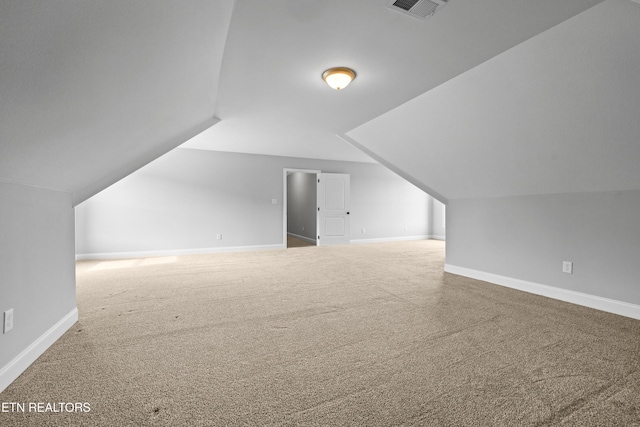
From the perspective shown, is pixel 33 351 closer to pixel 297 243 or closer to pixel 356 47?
pixel 356 47

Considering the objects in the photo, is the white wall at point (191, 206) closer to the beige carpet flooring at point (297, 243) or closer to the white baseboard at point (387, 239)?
the white baseboard at point (387, 239)

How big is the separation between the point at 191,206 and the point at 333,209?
136 inches

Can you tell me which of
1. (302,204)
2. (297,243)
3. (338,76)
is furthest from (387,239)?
(338,76)

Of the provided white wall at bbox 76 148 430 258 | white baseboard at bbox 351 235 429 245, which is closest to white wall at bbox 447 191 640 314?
white baseboard at bbox 351 235 429 245

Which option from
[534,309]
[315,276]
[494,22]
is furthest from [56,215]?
[534,309]

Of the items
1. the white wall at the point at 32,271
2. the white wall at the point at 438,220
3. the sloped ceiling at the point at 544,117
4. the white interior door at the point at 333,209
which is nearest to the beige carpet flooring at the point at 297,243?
the white interior door at the point at 333,209

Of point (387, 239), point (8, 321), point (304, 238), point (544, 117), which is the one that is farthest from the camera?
point (304, 238)

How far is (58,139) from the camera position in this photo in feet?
5.58

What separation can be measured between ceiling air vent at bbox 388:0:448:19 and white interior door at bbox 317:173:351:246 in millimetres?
5779

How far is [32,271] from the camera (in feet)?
6.44

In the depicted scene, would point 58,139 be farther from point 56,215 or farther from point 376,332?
point 376,332

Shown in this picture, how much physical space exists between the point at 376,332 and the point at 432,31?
2.31 meters

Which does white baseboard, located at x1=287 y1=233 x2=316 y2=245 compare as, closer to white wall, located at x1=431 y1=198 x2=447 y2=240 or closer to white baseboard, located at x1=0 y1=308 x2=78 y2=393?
white wall, located at x1=431 y1=198 x2=447 y2=240

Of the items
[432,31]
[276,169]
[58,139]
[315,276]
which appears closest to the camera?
[58,139]
